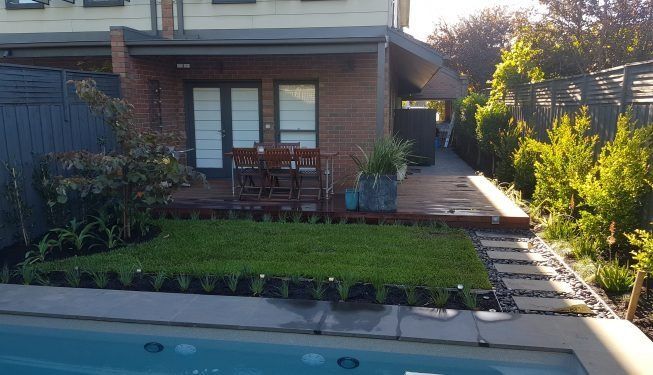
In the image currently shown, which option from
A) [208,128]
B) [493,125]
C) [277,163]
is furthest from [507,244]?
[493,125]

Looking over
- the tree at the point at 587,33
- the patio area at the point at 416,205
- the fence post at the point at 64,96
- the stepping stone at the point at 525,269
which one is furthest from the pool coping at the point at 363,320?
the tree at the point at 587,33

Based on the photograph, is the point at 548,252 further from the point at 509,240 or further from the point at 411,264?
the point at 411,264

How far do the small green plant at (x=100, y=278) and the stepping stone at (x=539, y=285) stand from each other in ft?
13.1

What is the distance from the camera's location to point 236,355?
3.67 meters

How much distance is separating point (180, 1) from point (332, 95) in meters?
3.35

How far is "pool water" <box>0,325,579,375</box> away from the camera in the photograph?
11.4 ft

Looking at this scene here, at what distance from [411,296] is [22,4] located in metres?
9.69

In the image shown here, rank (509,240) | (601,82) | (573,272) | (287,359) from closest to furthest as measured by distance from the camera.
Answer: (287,359)
(573,272)
(509,240)
(601,82)

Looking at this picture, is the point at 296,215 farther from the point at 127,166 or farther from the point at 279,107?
the point at 279,107

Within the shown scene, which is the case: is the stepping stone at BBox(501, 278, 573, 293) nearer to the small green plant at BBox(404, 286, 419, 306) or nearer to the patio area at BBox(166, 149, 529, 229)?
the small green plant at BBox(404, 286, 419, 306)

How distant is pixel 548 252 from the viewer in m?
5.91

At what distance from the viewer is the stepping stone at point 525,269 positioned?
5.20m

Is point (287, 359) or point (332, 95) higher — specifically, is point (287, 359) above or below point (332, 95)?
below

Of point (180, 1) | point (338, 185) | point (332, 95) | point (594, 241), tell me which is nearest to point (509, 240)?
point (594, 241)
